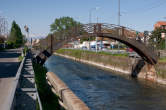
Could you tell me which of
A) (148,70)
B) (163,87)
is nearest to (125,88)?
(163,87)

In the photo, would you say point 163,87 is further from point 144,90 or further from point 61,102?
point 61,102

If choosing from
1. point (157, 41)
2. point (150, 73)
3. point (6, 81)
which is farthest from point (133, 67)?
point (6, 81)

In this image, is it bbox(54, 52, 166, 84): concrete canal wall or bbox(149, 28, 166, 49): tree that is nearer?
bbox(54, 52, 166, 84): concrete canal wall

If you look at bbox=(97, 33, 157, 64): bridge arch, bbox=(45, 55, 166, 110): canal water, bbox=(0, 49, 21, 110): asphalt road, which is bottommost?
bbox=(45, 55, 166, 110): canal water

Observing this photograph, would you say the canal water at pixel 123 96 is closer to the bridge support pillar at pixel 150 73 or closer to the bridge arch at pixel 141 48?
the bridge support pillar at pixel 150 73

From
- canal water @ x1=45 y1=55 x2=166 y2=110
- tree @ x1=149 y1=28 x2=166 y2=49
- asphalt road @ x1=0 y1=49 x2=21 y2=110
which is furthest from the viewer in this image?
tree @ x1=149 y1=28 x2=166 y2=49

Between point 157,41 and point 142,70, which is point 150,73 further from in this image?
point 157,41

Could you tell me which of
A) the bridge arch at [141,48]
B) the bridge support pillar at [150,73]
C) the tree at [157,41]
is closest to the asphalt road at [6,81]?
the bridge arch at [141,48]

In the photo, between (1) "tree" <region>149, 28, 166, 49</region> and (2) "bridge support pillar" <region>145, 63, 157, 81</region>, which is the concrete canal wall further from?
(1) "tree" <region>149, 28, 166, 49</region>

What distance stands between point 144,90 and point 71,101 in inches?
589

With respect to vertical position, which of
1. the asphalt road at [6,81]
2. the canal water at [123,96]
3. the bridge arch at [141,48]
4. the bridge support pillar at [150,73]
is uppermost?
the bridge arch at [141,48]

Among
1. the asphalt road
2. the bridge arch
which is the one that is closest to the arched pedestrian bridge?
the bridge arch

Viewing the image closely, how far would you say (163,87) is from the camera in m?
23.5

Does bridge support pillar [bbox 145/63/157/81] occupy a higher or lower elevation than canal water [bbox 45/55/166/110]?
higher
